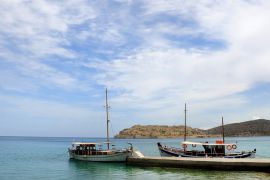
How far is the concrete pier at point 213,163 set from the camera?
132ft

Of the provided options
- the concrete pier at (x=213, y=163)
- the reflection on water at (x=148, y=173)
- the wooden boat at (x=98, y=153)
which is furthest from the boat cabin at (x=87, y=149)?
the concrete pier at (x=213, y=163)

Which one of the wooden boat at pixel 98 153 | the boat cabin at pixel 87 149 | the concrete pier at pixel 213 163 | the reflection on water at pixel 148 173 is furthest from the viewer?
the boat cabin at pixel 87 149

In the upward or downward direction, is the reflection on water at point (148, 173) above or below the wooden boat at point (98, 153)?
below

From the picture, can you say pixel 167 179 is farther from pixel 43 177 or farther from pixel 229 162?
pixel 43 177

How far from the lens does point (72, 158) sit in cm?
6388

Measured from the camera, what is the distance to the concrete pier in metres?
40.3

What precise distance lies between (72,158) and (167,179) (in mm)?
29473

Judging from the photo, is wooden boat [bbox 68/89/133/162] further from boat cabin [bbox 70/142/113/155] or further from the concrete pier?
the concrete pier

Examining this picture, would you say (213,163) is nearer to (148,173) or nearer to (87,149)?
(148,173)

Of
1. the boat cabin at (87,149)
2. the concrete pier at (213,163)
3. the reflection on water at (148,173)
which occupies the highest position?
the boat cabin at (87,149)

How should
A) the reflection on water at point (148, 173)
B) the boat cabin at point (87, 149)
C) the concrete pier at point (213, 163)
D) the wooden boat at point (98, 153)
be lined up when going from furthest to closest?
the boat cabin at point (87, 149), the wooden boat at point (98, 153), the concrete pier at point (213, 163), the reflection on water at point (148, 173)

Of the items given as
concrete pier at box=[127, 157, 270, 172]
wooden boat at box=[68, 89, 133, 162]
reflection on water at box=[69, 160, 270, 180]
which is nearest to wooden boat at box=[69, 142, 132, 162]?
wooden boat at box=[68, 89, 133, 162]

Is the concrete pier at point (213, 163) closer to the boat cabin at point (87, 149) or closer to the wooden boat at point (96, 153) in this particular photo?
the wooden boat at point (96, 153)

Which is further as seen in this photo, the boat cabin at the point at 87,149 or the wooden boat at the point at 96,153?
the boat cabin at the point at 87,149
